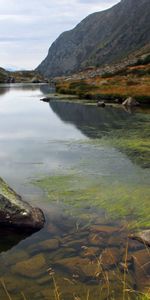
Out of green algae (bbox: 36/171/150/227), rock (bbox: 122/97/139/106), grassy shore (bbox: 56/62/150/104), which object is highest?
grassy shore (bbox: 56/62/150/104)

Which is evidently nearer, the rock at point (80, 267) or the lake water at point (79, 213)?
the lake water at point (79, 213)

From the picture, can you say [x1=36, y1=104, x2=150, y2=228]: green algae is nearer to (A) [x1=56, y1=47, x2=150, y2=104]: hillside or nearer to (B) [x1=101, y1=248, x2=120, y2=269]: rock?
(B) [x1=101, y1=248, x2=120, y2=269]: rock

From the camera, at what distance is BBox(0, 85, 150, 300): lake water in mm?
12523

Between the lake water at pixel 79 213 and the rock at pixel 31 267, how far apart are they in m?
0.03

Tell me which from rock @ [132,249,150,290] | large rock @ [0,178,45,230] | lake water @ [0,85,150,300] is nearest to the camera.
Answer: rock @ [132,249,150,290]

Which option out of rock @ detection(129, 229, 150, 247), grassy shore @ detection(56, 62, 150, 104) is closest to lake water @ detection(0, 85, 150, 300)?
rock @ detection(129, 229, 150, 247)

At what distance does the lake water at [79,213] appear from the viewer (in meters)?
12.5

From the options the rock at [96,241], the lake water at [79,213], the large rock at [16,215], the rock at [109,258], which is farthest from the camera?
the large rock at [16,215]

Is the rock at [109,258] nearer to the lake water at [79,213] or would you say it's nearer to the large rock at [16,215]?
the lake water at [79,213]

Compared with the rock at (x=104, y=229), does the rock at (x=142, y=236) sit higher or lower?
higher

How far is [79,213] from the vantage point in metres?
18.3

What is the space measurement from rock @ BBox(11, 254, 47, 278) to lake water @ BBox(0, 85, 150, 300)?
3 cm

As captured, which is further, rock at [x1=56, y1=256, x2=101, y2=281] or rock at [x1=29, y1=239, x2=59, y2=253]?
rock at [x1=29, y1=239, x2=59, y2=253]

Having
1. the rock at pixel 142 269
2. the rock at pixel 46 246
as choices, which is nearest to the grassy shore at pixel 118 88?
the rock at pixel 46 246
